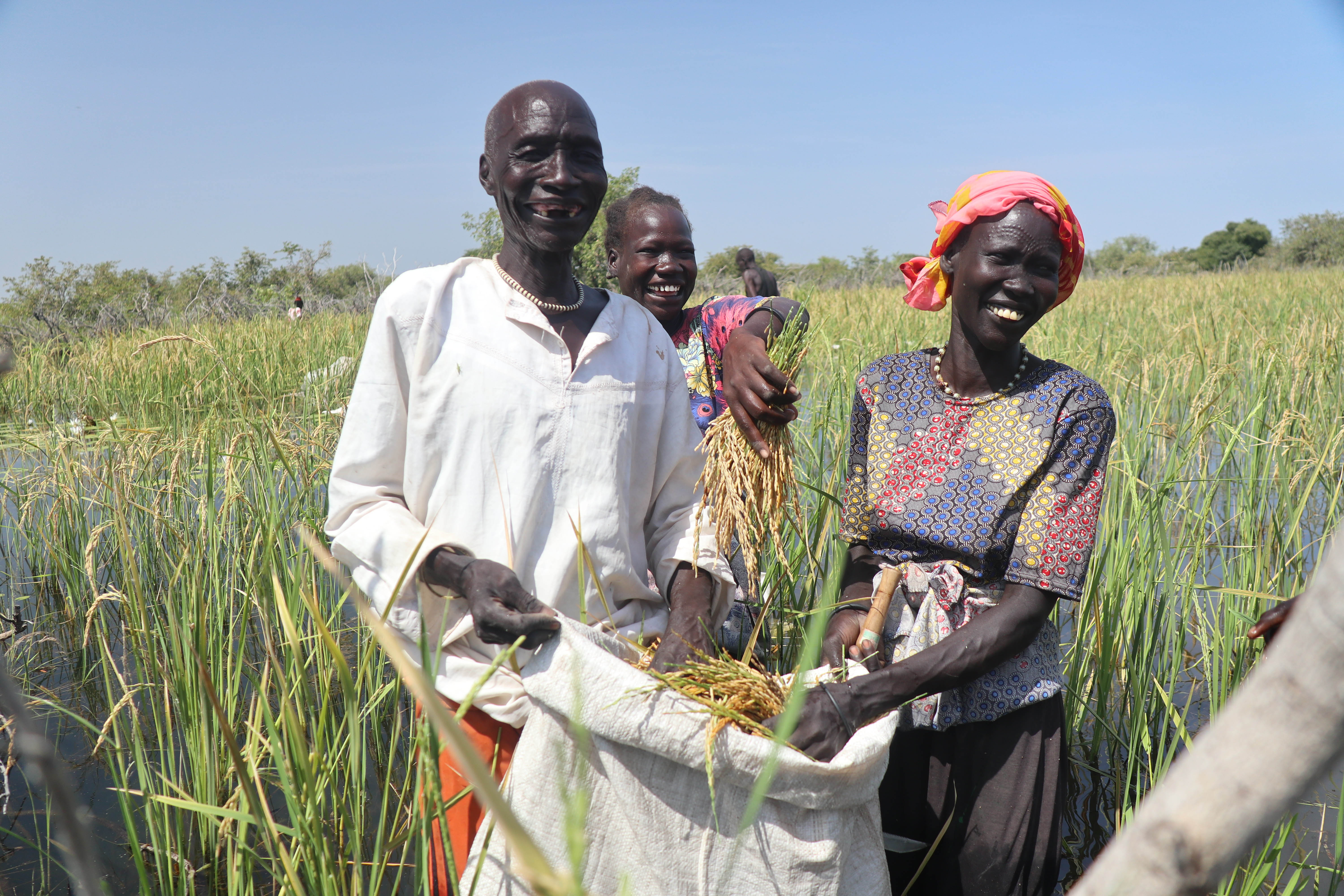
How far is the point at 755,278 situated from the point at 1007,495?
666cm

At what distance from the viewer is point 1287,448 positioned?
298 centimetres

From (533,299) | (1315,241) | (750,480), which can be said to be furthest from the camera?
(1315,241)

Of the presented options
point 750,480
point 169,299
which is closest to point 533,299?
point 750,480

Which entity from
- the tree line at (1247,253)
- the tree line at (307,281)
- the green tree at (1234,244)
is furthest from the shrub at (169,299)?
the green tree at (1234,244)

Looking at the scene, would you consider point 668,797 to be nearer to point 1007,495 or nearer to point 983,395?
point 1007,495

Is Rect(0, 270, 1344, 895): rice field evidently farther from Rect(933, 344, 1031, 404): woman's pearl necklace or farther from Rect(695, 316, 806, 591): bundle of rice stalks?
Rect(933, 344, 1031, 404): woman's pearl necklace

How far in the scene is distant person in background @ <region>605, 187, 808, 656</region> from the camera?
1.77m

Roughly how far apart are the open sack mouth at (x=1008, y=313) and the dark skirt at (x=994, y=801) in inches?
30.6

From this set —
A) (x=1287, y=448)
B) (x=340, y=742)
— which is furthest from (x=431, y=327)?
(x=1287, y=448)

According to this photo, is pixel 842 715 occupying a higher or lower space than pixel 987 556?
lower

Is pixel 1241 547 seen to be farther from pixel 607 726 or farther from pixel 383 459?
pixel 383 459

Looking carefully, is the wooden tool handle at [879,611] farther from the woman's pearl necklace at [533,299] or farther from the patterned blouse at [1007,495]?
the woman's pearl necklace at [533,299]

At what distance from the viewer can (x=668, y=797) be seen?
52.5 inches

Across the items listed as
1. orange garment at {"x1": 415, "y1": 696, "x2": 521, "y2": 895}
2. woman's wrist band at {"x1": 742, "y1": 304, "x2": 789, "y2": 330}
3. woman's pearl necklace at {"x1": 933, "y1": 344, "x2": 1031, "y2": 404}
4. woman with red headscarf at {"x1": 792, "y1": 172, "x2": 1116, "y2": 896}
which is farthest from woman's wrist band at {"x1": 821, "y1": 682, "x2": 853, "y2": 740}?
woman's wrist band at {"x1": 742, "y1": 304, "x2": 789, "y2": 330}
